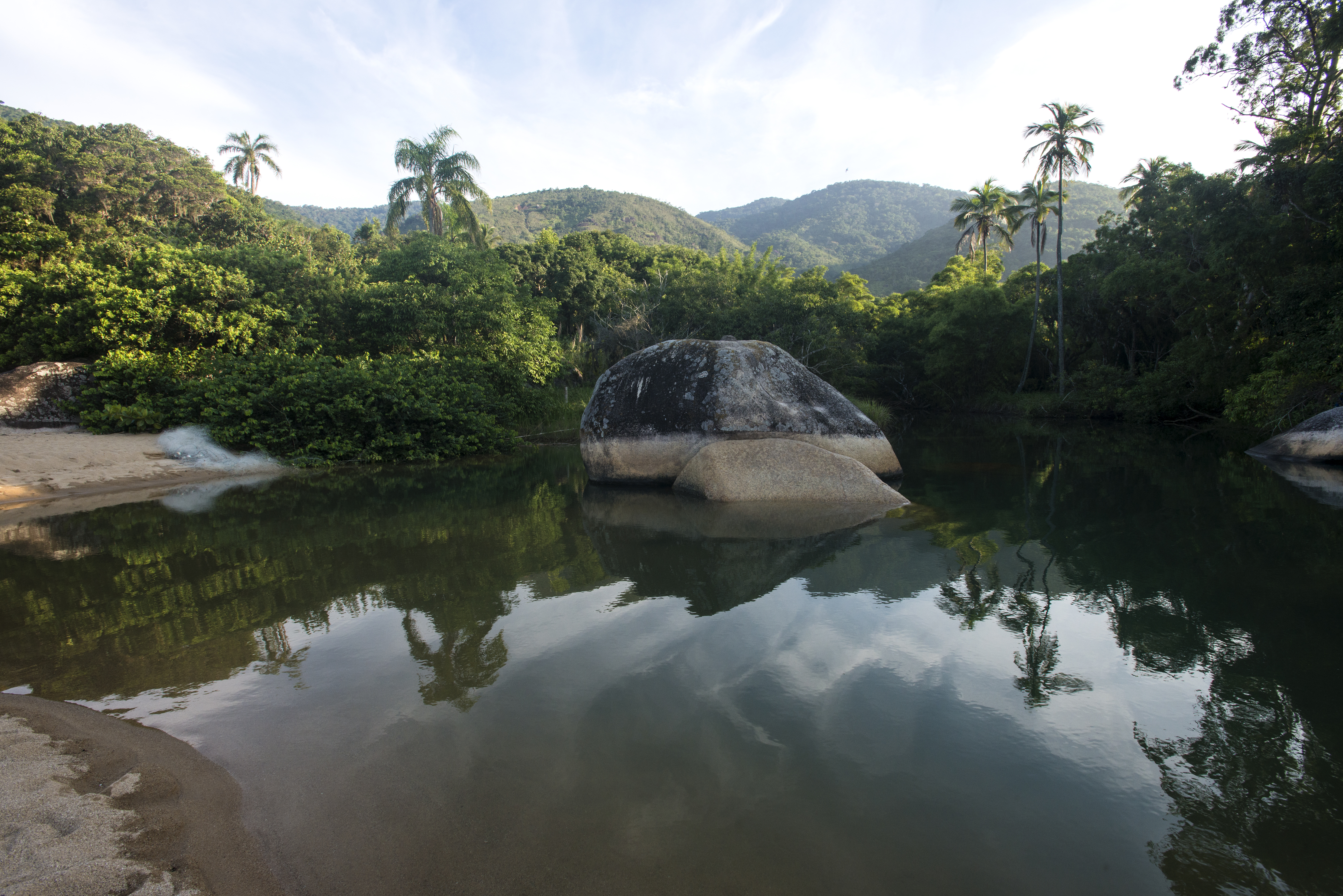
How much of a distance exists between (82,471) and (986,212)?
3801 centimetres

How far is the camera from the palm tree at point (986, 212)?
3381 centimetres

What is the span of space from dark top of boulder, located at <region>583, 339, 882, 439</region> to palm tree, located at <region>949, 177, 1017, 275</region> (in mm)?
26956

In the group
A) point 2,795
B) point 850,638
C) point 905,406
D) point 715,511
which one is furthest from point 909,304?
point 2,795

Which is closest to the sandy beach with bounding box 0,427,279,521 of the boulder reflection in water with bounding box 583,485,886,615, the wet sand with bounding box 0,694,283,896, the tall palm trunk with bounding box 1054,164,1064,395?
the boulder reflection in water with bounding box 583,485,886,615

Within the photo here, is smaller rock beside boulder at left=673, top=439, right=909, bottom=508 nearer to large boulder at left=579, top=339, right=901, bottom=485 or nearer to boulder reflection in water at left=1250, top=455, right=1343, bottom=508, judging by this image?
large boulder at left=579, top=339, right=901, bottom=485

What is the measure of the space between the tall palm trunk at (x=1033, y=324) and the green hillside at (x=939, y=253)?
A: 24.4 meters

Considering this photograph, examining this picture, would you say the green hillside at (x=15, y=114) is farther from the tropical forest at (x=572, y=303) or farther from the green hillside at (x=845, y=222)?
the green hillside at (x=845, y=222)

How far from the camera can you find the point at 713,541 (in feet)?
21.4

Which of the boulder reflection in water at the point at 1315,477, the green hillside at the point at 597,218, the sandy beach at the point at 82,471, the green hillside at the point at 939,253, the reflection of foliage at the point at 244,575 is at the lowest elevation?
the boulder reflection in water at the point at 1315,477

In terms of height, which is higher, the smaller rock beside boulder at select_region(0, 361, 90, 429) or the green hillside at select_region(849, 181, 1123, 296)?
the green hillside at select_region(849, 181, 1123, 296)

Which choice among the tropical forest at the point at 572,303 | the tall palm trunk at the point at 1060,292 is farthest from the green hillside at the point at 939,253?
the tall palm trunk at the point at 1060,292

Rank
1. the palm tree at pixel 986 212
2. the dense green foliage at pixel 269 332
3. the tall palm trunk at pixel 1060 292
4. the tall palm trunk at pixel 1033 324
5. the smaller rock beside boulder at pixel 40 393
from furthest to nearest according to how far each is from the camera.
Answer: the palm tree at pixel 986 212 < the tall palm trunk at pixel 1033 324 < the tall palm trunk at pixel 1060 292 < the dense green foliage at pixel 269 332 < the smaller rock beside boulder at pixel 40 393

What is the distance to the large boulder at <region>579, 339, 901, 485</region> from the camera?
957 cm

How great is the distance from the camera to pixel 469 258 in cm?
1877
